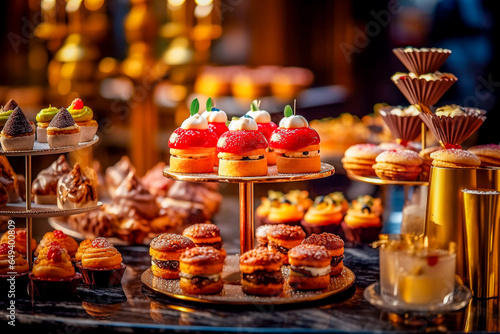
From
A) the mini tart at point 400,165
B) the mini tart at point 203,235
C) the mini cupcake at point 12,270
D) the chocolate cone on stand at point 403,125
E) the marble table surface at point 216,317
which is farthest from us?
the chocolate cone on stand at point 403,125

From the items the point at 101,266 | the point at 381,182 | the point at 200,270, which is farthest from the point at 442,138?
the point at 101,266

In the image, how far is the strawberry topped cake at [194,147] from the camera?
3010 millimetres

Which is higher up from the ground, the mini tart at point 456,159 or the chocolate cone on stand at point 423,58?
the chocolate cone on stand at point 423,58

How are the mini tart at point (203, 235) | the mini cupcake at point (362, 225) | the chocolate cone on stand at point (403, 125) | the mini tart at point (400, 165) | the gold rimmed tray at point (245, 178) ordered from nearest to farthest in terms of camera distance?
the gold rimmed tray at point (245, 178), the mini tart at point (203, 235), the mini tart at point (400, 165), the chocolate cone on stand at point (403, 125), the mini cupcake at point (362, 225)

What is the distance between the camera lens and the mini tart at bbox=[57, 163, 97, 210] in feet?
10.4

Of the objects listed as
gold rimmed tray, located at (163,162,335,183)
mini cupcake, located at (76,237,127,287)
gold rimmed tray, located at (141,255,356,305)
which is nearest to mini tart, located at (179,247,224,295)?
gold rimmed tray, located at (141,255,356,305)

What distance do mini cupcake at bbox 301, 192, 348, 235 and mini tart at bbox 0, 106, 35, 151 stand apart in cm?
163

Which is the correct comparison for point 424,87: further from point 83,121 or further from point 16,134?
point 16,134

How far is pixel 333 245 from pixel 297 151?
16.3 inches

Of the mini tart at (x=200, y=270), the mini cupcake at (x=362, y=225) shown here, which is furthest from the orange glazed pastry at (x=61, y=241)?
the mini cupcake at (x=362, y=225)

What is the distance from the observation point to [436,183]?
2.90 metres

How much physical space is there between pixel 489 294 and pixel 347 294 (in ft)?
1.78

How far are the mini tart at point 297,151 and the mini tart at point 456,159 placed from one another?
50 cm

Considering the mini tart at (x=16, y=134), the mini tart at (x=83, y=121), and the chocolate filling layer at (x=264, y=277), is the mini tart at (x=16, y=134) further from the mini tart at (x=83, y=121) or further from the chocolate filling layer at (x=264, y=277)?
the chocolate filling layer at (x=264, y=277)
